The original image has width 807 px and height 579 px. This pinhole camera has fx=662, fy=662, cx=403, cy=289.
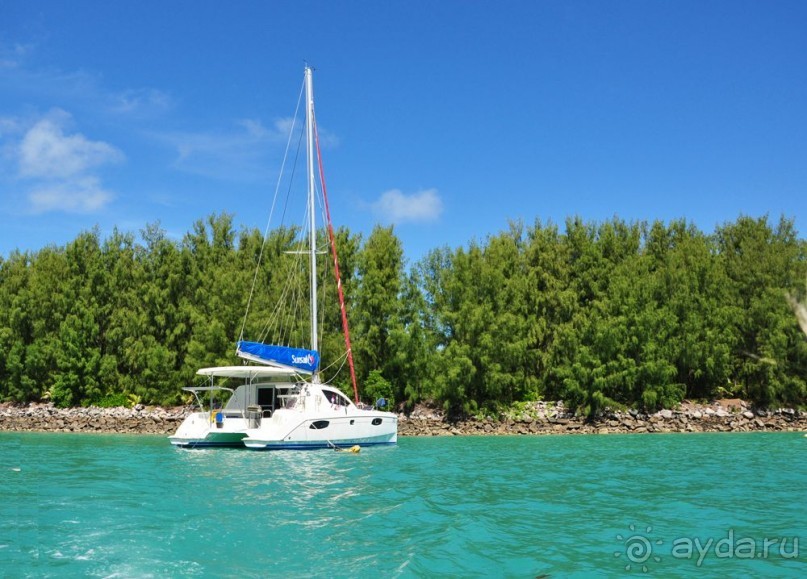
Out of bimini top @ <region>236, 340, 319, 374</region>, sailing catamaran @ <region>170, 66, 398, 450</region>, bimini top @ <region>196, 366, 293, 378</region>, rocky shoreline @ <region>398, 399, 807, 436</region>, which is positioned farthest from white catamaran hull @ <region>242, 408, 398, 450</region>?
rocky shoreline @ <region>398, 399, 807, 436</region>

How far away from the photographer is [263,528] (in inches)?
556

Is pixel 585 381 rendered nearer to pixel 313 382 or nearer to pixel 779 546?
pixel 313 382

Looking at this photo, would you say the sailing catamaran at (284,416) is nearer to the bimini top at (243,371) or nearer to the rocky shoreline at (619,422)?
the bimini top at (243,371)

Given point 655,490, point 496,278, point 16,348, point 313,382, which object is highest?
point 496,278

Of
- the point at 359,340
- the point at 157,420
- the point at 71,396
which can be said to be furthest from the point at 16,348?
the point at 359,340

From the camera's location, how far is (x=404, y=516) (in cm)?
1559

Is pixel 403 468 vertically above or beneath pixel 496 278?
beneath

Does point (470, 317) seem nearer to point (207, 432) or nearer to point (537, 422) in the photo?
point (537, 422)

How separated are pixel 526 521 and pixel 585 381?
37539mm

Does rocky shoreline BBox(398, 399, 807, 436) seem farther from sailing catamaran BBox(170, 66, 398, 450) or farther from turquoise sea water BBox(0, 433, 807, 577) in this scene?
Answer: turquoise sea water BBox(0, 433, 807, 577)

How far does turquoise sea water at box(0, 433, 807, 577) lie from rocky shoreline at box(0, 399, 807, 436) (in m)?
18.4

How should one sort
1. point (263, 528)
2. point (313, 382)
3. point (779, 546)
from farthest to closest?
A: point (313, 382) → point (263, 528) → point (779, 546)

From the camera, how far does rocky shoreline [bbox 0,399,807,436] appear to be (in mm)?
46156

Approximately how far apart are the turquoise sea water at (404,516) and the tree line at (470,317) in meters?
24.0
